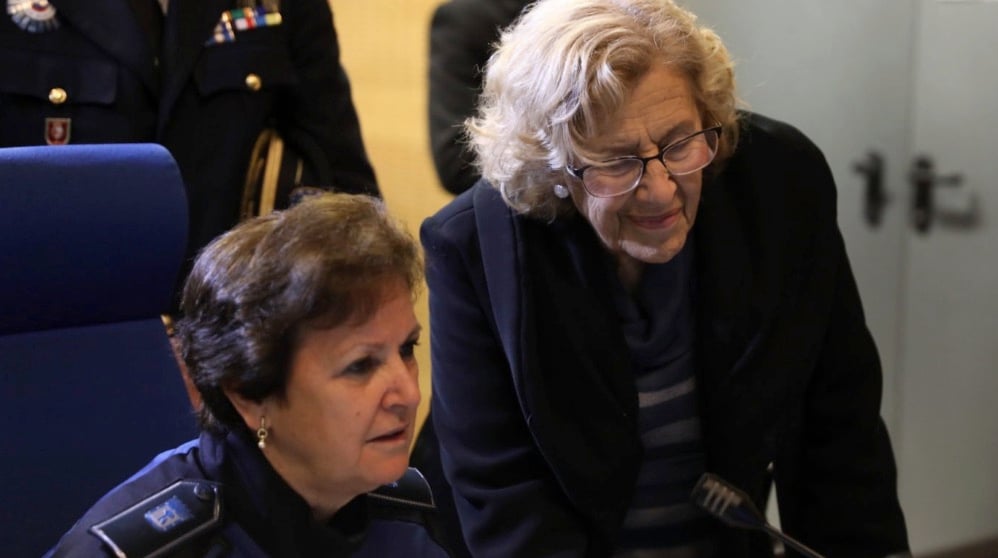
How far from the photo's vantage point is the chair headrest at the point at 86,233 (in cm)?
117

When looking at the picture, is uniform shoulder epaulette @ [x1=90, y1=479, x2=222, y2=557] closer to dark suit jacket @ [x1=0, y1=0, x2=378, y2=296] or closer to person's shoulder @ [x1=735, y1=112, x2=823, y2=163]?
dark suit jacket @ [x1=0, y1=0, x2=378, y2=296]

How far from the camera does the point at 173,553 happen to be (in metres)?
0.96

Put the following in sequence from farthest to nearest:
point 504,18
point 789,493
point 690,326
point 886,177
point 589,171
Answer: point 886,177 → point 504,18 → point 789,493 → point 690,326 → point 589,171

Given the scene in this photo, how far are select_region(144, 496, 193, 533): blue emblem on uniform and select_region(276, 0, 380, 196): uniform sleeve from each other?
75cm

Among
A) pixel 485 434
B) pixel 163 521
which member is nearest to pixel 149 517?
pixel 163 521

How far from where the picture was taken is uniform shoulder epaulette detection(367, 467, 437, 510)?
3.80 ft

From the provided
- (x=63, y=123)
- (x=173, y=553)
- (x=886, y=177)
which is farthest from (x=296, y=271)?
(x=886, y=177)

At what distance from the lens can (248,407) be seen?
3.36 feet

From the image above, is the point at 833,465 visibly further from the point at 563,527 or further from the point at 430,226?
the point at 430,226

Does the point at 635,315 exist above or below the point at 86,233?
below

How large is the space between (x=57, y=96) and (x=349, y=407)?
0.76 m

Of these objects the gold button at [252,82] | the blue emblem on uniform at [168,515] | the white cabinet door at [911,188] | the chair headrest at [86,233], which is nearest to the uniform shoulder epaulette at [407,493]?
the blue emblem on uniform at [168,515]

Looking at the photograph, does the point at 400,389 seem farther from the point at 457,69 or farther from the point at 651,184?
the point at 457,69

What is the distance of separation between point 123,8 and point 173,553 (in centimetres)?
84
